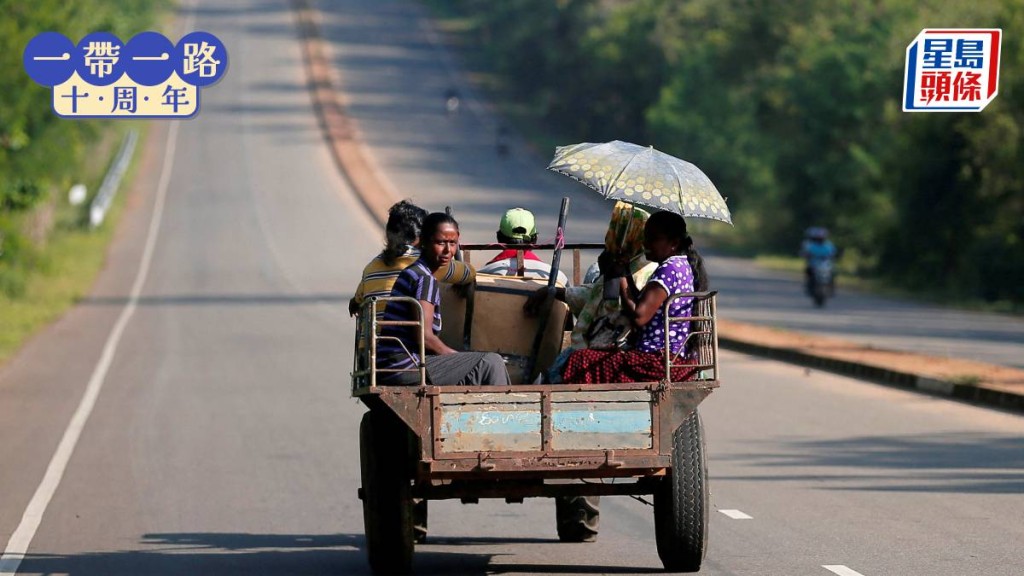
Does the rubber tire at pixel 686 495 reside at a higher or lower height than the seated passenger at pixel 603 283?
lower

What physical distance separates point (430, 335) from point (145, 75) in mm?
9466

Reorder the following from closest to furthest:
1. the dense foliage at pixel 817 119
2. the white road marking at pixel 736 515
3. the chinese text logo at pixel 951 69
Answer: the white road marking at pixel 736 515
the chinese text logo at pixel 951 69
the dense foliage at pixel 817 119

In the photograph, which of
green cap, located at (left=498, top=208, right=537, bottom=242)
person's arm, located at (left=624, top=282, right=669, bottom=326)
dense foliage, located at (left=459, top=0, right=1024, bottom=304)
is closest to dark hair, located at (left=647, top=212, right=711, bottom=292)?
person's arm, located at (left=624, top=282, right=669, bottom=326)

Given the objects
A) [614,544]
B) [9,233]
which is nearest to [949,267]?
[9,233]

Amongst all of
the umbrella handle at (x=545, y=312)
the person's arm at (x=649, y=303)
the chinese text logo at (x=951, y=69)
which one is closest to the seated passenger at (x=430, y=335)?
the umbrella handle at (x=545, y=312)

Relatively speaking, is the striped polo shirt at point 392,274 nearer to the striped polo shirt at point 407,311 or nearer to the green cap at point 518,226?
the striped polo shirt at point 407,311

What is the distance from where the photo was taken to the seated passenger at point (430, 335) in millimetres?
8492

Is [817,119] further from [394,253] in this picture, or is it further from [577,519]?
[394,253]

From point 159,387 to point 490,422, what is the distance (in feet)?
43.3

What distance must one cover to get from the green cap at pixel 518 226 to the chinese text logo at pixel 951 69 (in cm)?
703

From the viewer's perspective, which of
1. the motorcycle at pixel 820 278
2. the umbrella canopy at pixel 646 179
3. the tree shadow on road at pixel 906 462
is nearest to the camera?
the umbrella canopy at pixel 646 179

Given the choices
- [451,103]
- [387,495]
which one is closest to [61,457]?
[387,495]

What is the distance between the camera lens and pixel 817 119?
176ft

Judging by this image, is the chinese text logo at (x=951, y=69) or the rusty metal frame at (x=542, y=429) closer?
the rusty metal frame at (x=542, y=429)
